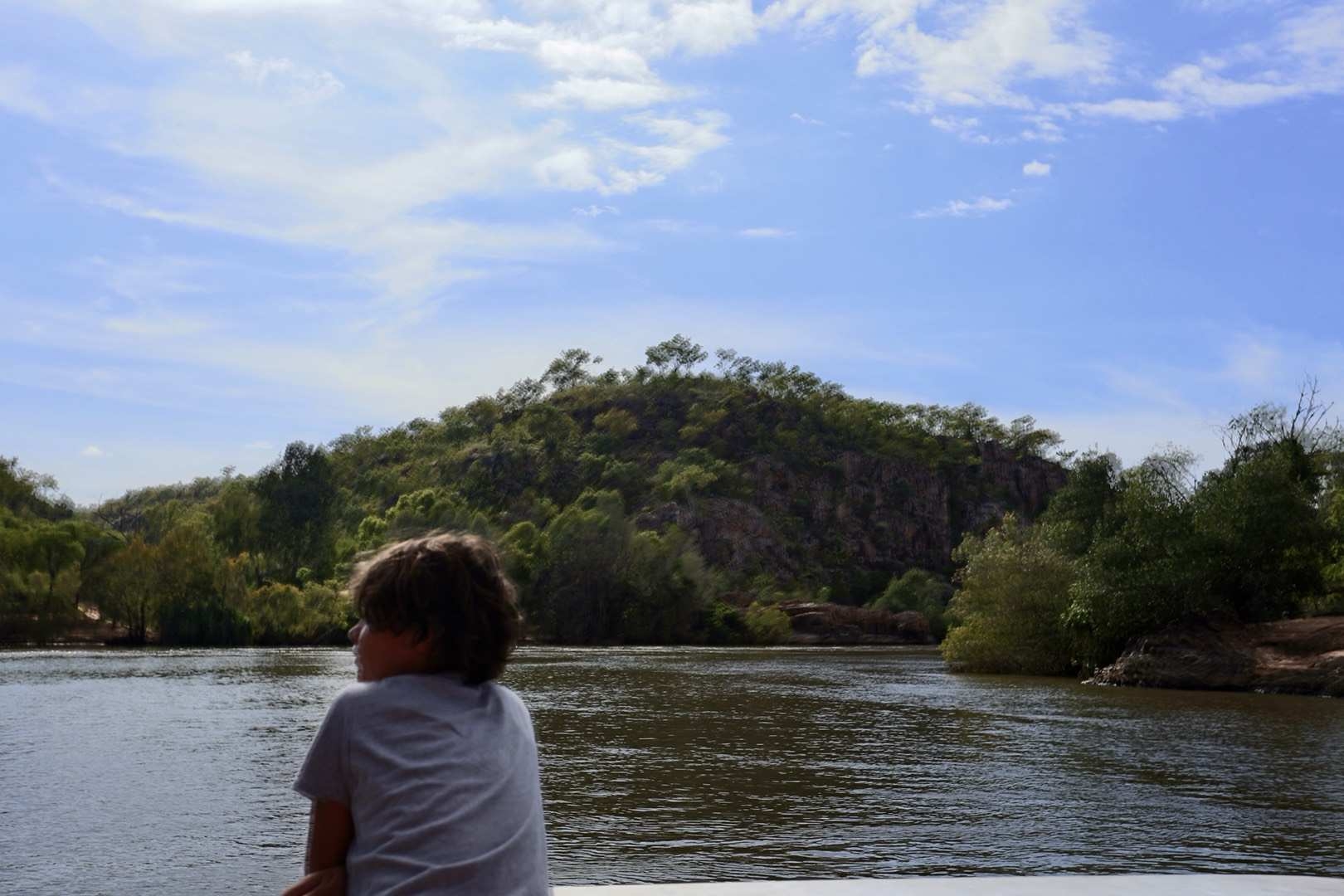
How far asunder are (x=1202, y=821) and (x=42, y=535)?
6435 cm

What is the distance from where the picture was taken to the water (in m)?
11.2

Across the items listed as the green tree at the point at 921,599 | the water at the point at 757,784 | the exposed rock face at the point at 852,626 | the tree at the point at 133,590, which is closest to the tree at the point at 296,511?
the tree at the point at 133,590

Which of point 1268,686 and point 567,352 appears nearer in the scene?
point 1268,686

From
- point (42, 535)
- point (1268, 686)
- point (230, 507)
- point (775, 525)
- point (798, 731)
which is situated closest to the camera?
point (798, 731)

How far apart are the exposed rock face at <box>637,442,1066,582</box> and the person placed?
4487 inches

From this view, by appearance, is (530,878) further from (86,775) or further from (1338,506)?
(1338,506)

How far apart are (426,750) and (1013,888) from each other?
4158 mm

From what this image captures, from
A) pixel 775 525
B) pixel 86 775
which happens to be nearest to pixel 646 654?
pixel 86 775

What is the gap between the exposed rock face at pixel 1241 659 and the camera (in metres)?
35.4

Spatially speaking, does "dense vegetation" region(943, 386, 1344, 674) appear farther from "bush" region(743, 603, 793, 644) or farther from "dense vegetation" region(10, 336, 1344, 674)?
"bush" region(743, 603, 793, 644)

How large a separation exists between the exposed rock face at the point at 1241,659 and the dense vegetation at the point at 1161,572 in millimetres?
914

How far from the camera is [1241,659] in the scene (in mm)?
37281

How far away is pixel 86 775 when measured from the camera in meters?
16.7

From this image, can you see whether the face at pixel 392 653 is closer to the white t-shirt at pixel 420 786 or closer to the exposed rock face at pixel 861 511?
the white t-shirt at pixel 420 786
